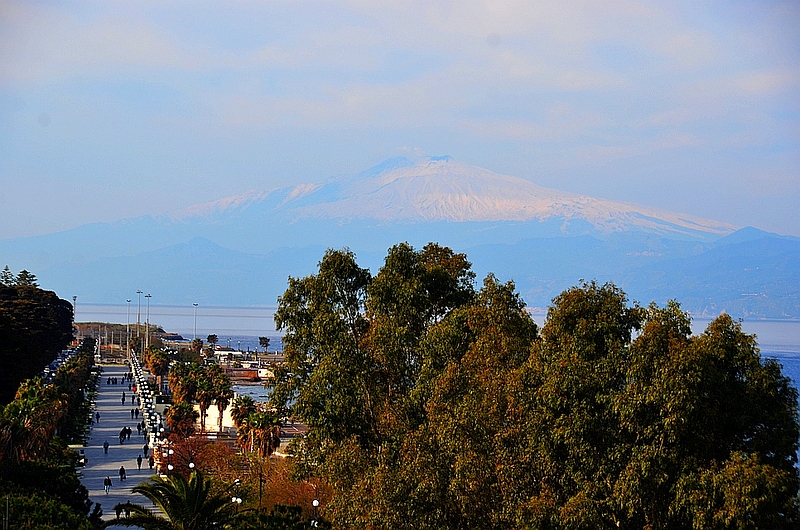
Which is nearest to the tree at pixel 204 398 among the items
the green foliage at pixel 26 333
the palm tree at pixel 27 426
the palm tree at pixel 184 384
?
the palm tree at pixel 184 384

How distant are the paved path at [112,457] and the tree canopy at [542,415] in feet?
39.2

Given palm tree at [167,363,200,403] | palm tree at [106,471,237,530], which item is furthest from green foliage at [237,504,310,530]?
palm tree at [167,363,200,403]

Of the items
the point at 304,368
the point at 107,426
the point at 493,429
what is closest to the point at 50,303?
the point at 107,426

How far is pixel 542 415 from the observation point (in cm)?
1839

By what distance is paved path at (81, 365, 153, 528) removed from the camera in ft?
118

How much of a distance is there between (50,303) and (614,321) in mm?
81310

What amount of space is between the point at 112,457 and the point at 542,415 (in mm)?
32861

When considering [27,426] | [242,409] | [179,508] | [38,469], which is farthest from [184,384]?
[179,508]

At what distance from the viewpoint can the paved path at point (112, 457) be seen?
118ft

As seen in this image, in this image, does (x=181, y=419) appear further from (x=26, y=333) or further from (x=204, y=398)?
(x=26, y=333)

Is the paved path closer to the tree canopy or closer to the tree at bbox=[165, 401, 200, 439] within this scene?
the tree at bbox=[165, 401, 200, 439]

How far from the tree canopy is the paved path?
11956mm

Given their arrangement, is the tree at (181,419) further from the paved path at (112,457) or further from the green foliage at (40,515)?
the green foliage at (40,515)

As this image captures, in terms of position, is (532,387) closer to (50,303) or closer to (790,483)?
(790,483)
